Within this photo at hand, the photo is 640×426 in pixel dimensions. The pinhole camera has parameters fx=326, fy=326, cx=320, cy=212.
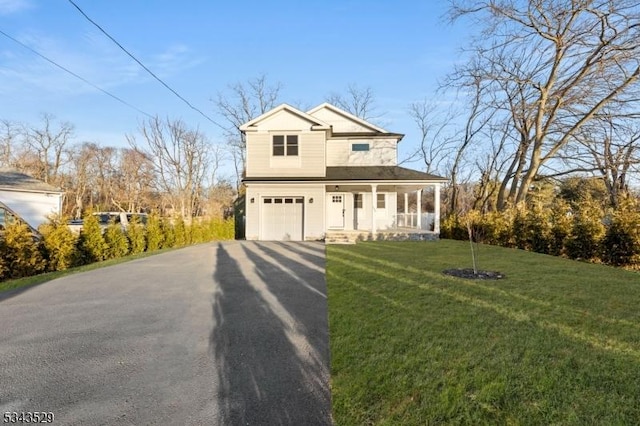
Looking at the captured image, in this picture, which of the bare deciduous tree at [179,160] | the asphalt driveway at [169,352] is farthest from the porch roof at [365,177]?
the bare deciduous tree at [179,160]

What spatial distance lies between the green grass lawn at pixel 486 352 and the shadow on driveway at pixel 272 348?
0.20 meters

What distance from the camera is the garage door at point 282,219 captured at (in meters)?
16.0

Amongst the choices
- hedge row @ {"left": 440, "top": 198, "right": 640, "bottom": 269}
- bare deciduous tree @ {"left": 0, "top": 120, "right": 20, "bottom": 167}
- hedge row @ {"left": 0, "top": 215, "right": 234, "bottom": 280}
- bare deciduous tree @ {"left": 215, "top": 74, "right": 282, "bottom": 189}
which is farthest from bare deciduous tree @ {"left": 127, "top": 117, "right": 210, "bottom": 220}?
hedge row @ {"left": 440, "top": 198, "right": 640, "bottom": 269}

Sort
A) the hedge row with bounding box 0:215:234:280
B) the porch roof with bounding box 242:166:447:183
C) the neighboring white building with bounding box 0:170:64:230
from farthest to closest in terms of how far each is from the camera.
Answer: the neighboring white building with bounding box 0:170:64:230 → the porch roof with bounding box 242:166:447:183 → the hedge row with bounding box 0:215:234:280

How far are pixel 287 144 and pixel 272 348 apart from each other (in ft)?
43.5

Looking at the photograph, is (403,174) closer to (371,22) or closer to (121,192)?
(371,22)

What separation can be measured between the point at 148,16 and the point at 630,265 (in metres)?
16.6

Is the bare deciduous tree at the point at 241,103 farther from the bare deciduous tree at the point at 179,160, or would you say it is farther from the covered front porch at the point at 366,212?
the covered front porch at the point at 366,212

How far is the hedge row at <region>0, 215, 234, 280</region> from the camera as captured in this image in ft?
26.2

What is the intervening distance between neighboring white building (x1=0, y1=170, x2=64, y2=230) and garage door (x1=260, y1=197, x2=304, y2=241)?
386 inches

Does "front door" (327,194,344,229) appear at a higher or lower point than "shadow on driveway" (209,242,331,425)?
higher

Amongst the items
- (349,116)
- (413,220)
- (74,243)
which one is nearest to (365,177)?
(349,116)

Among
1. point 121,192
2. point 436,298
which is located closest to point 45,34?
point 436,298

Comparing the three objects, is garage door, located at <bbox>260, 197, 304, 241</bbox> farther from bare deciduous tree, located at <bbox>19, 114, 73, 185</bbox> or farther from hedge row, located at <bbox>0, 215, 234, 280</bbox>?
bare deciduous tree, located at <bbox>19, 114, 73, 185</bbox>
